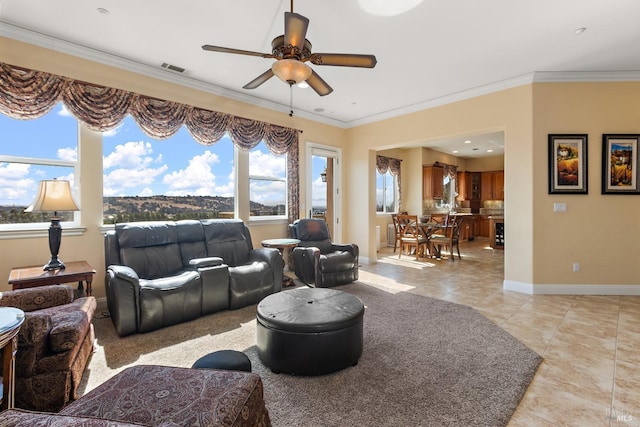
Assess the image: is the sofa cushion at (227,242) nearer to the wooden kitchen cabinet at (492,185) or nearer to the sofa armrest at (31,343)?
the sofa armrest at (31,343)

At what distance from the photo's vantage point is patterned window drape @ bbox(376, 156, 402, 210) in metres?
8.20

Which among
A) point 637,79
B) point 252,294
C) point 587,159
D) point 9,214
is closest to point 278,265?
point 252,294

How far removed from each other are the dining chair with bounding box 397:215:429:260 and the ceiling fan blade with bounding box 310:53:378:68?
4869 mm

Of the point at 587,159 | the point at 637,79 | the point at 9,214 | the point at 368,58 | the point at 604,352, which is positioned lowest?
the point at 604,352

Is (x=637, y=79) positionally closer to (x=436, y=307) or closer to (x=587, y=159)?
(x=587, y=159)

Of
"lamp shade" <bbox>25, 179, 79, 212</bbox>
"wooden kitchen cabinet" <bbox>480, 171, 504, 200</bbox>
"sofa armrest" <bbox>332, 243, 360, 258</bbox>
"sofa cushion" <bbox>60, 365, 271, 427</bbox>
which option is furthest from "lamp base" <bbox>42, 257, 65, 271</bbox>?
"wooden kitchen cabinet" <bbox>480, 171, 504, 200</bbox>

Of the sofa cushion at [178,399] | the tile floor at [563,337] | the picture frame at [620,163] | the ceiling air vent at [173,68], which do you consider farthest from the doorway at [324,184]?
the sofa cushion at [178,399]

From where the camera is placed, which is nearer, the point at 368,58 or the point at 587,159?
the point at 368,58

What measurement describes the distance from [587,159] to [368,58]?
12.7 feet

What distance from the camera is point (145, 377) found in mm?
1402

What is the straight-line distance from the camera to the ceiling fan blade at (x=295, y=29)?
2039mm

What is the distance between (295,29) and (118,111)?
A: 2.78 metres

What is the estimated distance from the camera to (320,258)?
4523 millimetres

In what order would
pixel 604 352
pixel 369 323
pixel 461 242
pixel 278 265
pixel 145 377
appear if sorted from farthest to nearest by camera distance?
pixel 461 242 < pixel 278 265 < pixel 369 323 < pixel 604 352 < pixel 145 377
